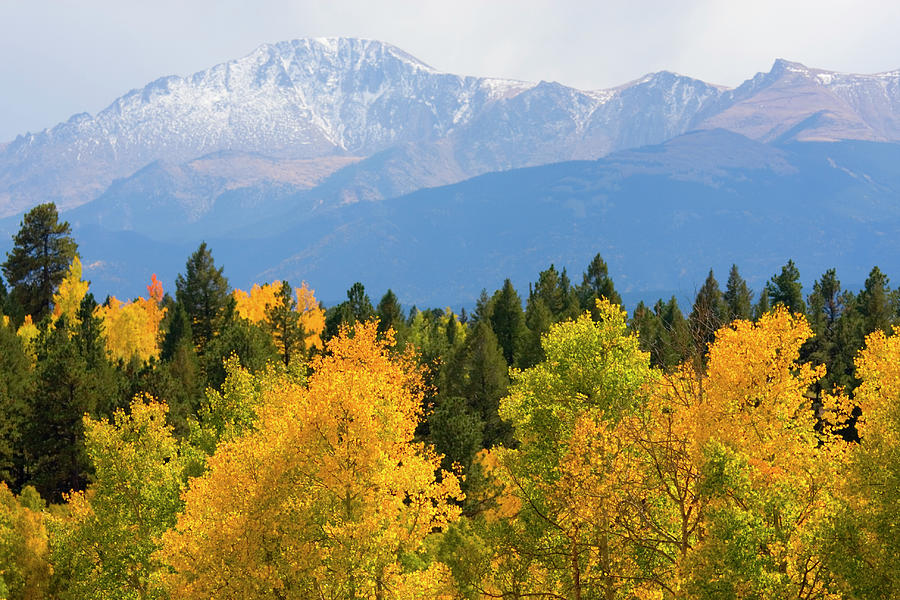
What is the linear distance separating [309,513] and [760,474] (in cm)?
1621

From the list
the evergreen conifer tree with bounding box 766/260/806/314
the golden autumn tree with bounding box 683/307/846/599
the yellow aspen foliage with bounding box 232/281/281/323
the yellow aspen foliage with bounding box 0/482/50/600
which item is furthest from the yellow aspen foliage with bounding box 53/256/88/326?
the evergreen conifer tree with bounding box 766/260/806/314

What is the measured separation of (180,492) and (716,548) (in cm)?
3058

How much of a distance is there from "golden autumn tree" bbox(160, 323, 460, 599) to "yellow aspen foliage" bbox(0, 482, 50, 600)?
15.3m

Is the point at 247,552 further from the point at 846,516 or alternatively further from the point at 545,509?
the point at 846,516

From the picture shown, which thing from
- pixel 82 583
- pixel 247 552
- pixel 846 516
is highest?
pixel 846 516

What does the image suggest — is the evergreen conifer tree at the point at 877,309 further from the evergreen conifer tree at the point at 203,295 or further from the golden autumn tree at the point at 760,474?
the evergreen conifer tree at the point at 203,295

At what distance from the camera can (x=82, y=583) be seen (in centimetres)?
3803

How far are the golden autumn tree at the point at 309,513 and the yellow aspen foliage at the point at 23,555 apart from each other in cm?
1531

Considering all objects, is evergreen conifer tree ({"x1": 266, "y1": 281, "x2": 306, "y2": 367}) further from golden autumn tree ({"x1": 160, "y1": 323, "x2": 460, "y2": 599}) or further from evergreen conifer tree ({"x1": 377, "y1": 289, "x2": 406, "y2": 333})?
golden autumn tree ({"x1": 160, "y1": 323, "x2": 460, "y2": 599})

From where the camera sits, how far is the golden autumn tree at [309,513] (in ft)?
94.8

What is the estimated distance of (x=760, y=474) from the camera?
24844mm

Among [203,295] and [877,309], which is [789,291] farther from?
[203,295]

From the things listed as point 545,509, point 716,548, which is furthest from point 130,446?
point 716,548

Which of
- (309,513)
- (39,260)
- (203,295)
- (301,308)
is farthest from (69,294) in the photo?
(309,513)
